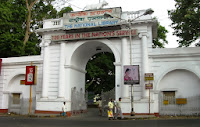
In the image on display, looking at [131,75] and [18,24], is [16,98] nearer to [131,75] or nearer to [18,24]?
[18,24]

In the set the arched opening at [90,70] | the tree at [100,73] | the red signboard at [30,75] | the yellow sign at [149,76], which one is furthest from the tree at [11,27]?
the yellow sign at [149,76]

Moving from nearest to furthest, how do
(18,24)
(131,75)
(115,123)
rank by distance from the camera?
(115,123), (131,75), (18,24)

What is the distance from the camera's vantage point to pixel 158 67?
20.1 meters

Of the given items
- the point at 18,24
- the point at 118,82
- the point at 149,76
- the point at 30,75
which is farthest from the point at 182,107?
the point at 18,24

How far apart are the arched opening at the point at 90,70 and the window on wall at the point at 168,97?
690cm

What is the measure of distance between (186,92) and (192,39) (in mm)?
5647

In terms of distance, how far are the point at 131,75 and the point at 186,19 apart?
23.1 feet

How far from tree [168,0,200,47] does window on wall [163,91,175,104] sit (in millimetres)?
5549

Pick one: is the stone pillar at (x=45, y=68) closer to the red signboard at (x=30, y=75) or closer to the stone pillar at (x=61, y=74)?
the red signboard at (x=30, y=75)

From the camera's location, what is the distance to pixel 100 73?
32.8 meters

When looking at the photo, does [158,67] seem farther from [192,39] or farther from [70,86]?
[70,86]

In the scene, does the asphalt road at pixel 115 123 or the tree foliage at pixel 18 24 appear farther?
the tree foliage at pixel 18 24

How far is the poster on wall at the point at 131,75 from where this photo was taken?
18.1 m

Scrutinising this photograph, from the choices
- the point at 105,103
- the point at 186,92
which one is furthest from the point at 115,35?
the point at 186,92
